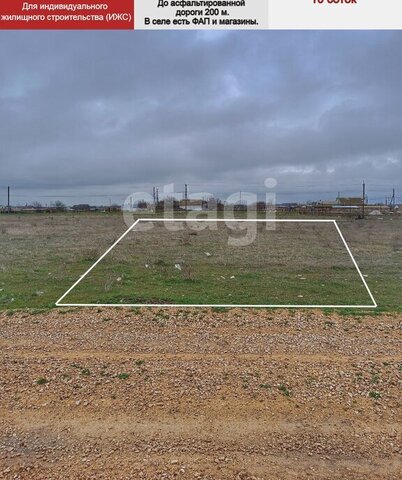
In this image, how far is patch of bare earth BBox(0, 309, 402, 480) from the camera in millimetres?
2742

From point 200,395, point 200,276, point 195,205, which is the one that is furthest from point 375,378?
point 195,205

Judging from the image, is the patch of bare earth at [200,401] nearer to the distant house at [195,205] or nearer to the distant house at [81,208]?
the distant house at [195,205]

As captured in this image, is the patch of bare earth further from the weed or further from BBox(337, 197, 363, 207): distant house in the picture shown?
BBox(337, 197, 363, 207): distant house

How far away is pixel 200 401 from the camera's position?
3521 millimetres

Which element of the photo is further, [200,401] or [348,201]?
[348,201]

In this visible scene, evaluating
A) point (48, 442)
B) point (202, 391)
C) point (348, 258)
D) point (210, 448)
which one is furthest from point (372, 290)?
point (48, 442)

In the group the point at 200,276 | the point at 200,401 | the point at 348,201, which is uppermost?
the point at 348,201

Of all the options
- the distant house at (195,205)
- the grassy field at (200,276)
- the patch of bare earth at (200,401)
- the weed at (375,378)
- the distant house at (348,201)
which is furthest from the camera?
the distant house at (348,201)

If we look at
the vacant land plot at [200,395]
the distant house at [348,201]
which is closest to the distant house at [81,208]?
the distant house at [348,201]

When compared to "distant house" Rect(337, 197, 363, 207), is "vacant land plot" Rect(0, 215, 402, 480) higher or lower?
lower

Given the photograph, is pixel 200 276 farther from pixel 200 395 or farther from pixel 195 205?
pixel 195 205

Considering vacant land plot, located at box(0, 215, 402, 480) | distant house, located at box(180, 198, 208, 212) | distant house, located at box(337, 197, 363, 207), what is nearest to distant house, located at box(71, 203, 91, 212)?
distant house, located at box(180, 198, 208, 212)

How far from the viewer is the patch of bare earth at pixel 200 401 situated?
274 centimetres

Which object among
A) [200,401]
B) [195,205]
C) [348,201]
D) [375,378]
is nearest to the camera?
[200,401]
